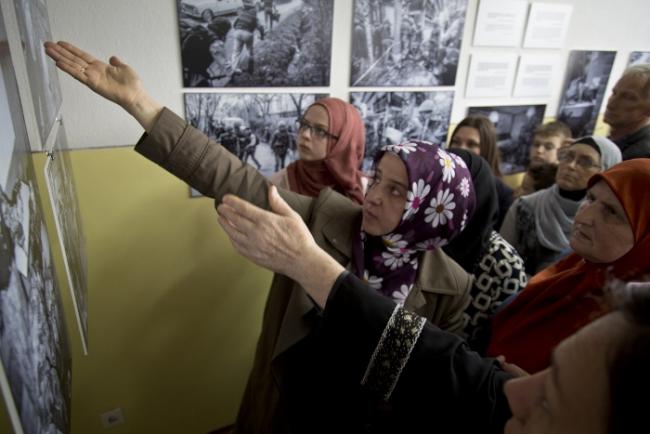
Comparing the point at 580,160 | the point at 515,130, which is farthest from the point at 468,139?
the point at 515,130

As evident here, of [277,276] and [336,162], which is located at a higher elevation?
[336,162]

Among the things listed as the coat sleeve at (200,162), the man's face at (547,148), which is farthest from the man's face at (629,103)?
the coat sleeve at (200,162)

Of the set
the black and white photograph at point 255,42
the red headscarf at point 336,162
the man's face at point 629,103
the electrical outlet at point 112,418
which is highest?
the black and white photograph at point 255,42

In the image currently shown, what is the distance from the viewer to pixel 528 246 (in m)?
1.92

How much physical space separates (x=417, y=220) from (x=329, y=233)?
0.25m

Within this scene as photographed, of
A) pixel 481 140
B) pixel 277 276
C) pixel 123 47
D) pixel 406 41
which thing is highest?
pixel 406 41

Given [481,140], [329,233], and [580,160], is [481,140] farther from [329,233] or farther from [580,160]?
[329,233]

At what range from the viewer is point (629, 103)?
202cm

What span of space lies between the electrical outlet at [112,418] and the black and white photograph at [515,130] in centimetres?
255

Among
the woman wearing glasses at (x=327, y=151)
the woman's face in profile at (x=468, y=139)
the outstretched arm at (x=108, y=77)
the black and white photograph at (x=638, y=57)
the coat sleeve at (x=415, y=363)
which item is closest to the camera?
the coat sleeve at (x=415, y=363)

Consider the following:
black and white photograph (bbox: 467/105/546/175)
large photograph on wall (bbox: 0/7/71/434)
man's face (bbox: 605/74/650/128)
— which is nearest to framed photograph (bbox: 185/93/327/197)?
large photograph on wall (bbox: 0/7/71/434)

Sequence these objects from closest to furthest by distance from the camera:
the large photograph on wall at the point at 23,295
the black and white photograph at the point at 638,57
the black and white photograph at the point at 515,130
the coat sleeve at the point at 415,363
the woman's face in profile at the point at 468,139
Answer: the large photograph on wall at the point at 23,295 → the coat sleeve at the point at 415,363 → the woman's face in profile at the point at 468,139 → the black and white photograph at the point at 515,130 → the black and white photograph at the point at 638,57

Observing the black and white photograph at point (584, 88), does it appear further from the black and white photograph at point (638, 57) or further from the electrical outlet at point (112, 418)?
the electrical outlet at point (112, 418)

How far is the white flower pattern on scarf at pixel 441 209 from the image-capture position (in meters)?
1.07
